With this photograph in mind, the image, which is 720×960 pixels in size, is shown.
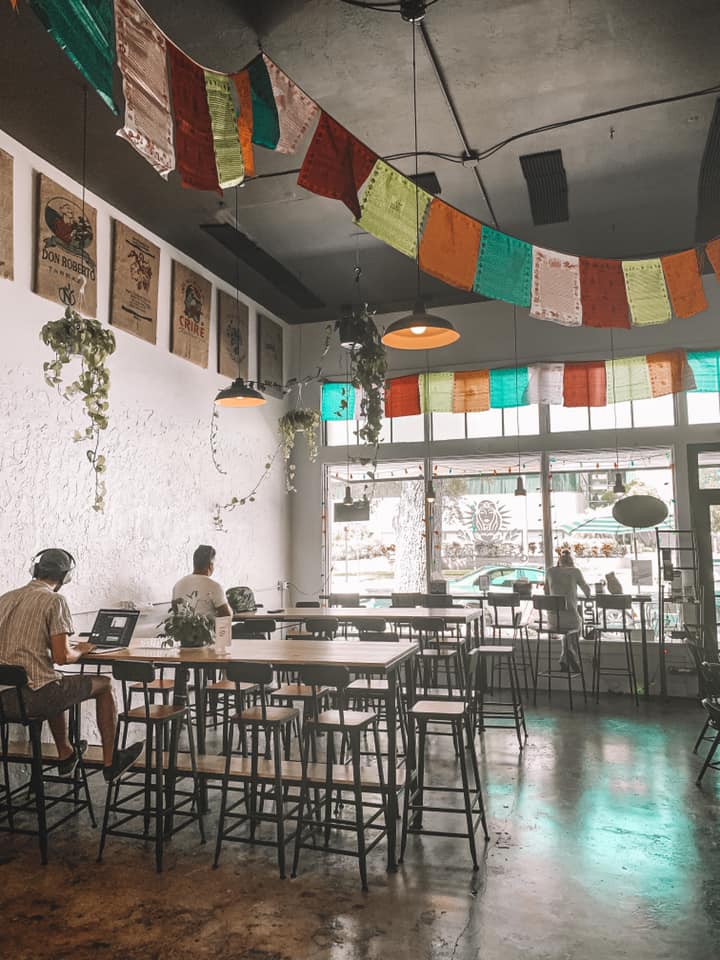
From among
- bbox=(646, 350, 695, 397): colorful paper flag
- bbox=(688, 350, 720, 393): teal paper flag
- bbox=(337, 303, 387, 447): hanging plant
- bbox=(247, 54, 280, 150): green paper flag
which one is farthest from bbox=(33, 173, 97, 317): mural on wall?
bbox=(688, 350, 720, 393): teal paper flag

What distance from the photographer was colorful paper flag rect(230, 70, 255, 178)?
355cm

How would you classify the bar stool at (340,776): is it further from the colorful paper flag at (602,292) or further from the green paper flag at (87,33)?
the colorful paper flag at (602,292)

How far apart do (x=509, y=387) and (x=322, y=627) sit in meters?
4.09

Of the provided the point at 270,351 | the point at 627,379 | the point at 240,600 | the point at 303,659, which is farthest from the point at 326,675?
the point at 270,351

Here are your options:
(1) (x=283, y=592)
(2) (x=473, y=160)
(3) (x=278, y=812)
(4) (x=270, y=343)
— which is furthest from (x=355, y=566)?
(3) (x=278, y=812)

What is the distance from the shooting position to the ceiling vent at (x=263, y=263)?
22.8ft

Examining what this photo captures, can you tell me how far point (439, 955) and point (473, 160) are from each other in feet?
17.4

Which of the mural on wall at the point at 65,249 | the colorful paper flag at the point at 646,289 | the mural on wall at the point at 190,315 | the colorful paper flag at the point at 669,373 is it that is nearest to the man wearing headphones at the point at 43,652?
the mural on wall at the point at 65,249

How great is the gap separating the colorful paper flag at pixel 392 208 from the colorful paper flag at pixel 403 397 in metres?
3.76

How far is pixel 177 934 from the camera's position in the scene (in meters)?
2.89

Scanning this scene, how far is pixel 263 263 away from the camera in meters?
7.71

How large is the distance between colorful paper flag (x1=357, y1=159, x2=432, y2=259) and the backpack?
3879 millimetres

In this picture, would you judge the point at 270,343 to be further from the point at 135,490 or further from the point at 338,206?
the point at 135,490

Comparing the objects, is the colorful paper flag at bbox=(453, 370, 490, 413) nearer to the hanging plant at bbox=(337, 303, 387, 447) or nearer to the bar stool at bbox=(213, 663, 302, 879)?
the hanging plant at bbox=(337, 303, 387, 447)
